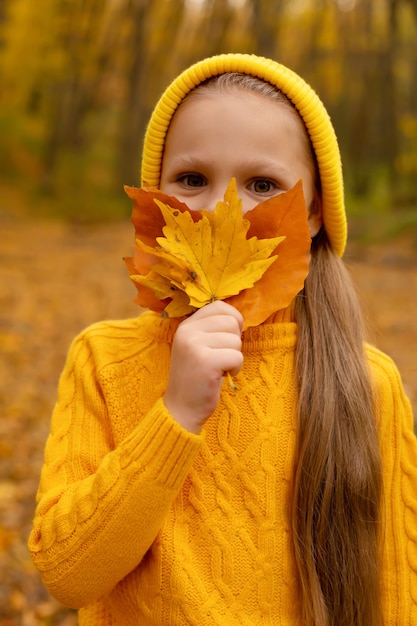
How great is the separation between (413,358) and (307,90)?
4286mm

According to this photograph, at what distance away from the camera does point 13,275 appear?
9.24 metres

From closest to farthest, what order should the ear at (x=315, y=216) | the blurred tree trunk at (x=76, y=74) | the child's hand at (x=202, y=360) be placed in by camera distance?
the child's hand at (x=202, y=360), the ear at (x=315, y=216), the blurred tree trunk at (x=76, y=74)

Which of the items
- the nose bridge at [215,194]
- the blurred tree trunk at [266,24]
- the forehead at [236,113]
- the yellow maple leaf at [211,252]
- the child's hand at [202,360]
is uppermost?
the blurred tree trunk at [266,24]

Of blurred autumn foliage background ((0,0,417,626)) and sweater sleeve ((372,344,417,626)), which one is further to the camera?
blurred autumn foliage background ((0,0,417,626))

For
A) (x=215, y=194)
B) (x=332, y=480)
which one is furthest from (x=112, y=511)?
(x=215, y=194)

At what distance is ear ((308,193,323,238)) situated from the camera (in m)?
1.57

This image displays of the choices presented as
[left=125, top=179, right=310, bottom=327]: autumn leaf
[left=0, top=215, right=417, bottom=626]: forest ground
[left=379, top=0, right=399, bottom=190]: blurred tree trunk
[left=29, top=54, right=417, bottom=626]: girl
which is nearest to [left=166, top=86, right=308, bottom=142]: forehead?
[left=29, top=54, right=417, bottom=626]: girl

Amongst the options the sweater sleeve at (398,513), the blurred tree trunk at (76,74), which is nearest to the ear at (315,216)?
the sweater sleeve at (398,513)

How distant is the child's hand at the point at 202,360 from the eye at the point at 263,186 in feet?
1.05

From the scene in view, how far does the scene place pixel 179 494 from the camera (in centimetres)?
140

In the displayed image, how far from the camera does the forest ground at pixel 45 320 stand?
2.81m

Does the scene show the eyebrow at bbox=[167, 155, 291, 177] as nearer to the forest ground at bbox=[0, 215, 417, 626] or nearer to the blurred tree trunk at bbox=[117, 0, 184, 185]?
the forest ground at bbox=[0, 215, 417, 626]

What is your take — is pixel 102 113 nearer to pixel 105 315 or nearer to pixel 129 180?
pixel 129 180

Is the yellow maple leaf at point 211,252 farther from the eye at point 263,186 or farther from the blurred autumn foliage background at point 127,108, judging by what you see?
the blurred autumn foliage background at point 127,108
